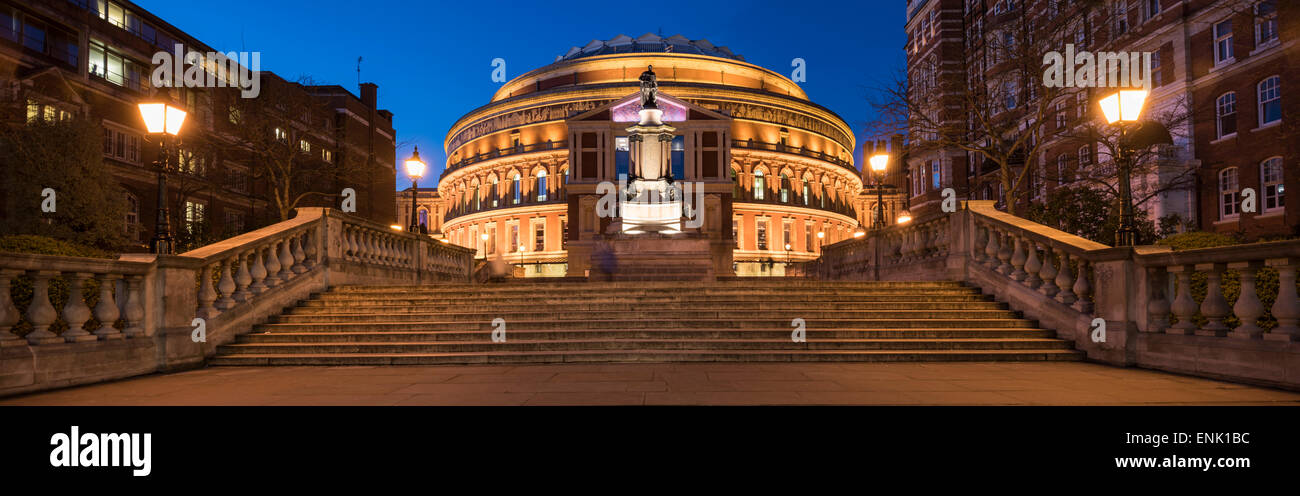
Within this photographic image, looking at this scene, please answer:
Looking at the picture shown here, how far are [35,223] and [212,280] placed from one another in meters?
29.1

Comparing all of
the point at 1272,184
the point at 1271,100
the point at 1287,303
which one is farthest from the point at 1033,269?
the point at 1271,100

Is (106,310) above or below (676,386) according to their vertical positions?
above

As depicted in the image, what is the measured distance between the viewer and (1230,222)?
1325 inches

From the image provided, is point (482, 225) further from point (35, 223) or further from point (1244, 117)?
point (1244, 117)

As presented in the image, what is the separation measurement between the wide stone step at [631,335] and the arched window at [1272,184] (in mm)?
29722

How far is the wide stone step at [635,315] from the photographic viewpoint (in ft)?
40.7

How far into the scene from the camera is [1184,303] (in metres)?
8.90

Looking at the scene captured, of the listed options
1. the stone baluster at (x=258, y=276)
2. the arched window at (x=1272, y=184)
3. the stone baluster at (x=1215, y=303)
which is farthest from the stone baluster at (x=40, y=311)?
the arched window at (x=1272, y=184)

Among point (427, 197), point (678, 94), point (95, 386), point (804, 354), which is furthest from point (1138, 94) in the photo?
point (427, 197)

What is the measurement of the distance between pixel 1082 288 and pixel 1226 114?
32816mm

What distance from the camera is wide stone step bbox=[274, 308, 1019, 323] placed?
40.7 feet

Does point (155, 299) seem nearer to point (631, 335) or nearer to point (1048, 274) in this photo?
point (631, 335)

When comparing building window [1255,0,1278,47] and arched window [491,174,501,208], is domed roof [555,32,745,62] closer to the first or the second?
arched window [491,174,501,208]

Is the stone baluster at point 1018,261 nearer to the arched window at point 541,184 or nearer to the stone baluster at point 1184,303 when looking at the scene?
the stone baluster at point 1184,303
